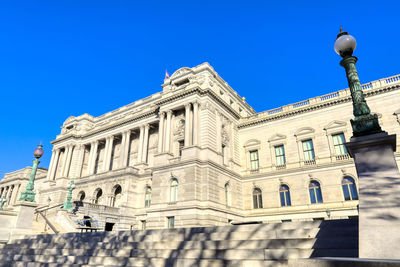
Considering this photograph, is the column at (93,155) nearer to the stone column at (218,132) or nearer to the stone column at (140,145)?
the stone column at (140,145)

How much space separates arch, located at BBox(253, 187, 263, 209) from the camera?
30781 millimetres

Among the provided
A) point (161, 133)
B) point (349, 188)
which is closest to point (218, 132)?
point (161, 133)

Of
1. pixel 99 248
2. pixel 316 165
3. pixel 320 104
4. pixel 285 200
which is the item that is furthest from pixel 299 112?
pixel 99 248

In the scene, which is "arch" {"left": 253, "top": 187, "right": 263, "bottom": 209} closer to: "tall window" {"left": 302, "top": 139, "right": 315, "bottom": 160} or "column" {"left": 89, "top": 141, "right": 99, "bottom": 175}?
"tall window" {"left": 302, "top": 139, "right": 315, "bottom": 160}

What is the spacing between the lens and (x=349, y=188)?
86.4ft

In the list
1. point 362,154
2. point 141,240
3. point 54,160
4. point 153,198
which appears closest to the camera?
point 362,154

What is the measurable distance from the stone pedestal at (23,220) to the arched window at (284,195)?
24.3 metres

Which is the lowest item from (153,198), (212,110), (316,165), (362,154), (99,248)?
(99,248)

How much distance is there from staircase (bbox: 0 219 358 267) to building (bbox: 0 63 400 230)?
558 inches

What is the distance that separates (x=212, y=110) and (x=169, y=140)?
246 inches

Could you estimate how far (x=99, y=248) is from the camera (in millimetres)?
10172

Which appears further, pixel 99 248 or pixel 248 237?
pixel 99 248

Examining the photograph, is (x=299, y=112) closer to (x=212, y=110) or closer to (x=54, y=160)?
(x=212, y=110)

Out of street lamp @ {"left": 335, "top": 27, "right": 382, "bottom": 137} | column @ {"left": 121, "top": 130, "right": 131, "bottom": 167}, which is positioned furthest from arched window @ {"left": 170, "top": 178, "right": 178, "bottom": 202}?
street lamp @ {"left": 335, "top": 27, "right": 382, "bottom": 137}
